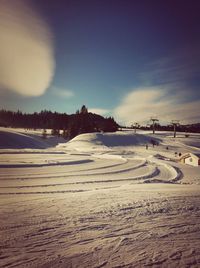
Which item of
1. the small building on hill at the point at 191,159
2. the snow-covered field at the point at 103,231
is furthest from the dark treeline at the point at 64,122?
the snow-covered field at the point at 103,231

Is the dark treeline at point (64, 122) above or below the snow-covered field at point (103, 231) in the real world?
above

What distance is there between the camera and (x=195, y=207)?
423 inches

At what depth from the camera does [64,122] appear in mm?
161500

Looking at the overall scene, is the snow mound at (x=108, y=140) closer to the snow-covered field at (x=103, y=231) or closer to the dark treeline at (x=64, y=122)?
the dark treeline at (x=64, y=122)

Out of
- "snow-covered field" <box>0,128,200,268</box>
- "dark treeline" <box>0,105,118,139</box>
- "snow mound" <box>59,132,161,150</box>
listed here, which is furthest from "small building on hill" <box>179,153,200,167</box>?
"dark treeline" <box>0,105,118,139</box>

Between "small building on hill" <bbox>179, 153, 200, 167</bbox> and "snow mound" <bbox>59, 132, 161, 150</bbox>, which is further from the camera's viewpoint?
"snow mound" <bbox>59, 132, 161, 150</bbox>

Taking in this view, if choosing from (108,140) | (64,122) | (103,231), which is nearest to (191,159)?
(103,231)

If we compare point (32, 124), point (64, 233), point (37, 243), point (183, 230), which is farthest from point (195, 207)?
point (32, 124)

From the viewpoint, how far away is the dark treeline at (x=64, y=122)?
119 metres

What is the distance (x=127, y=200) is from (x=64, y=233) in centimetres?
465

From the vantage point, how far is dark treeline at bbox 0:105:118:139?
119 m

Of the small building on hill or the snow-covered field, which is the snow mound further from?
the snow-covered field

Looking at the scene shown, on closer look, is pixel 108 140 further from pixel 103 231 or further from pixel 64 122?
pixel 103 231

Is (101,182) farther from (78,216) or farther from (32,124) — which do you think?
(32,124)
